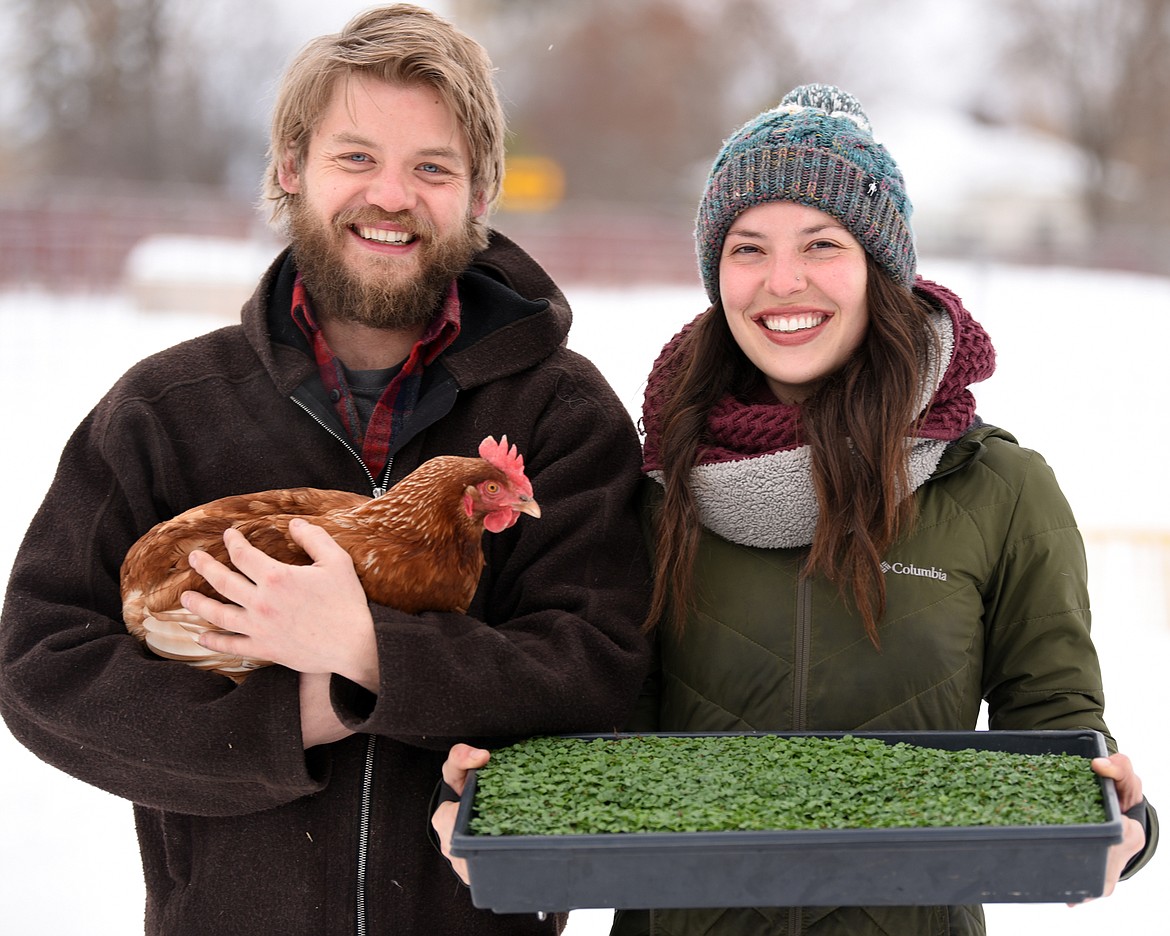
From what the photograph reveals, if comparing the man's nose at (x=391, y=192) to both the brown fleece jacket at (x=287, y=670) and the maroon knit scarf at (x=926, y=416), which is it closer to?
the brown fleece jacket at (x=287, y=670)

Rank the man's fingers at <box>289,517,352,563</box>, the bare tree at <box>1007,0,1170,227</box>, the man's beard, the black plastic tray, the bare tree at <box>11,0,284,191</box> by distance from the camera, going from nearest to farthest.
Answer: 1. the black plastic tray
2. the man's fingers at <box>289,517,352,563</box>
3. the man's beard
4. the bare tree at <box>11,0,284,191</box>
5. the bare tree at <box>1007,0,1170,227</box>

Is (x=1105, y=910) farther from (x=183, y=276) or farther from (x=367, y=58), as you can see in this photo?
(x=183, y=276)

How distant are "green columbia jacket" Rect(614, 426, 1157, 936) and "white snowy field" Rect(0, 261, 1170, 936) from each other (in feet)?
2.93

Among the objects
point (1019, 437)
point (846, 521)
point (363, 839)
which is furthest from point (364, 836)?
point (1019, 437)

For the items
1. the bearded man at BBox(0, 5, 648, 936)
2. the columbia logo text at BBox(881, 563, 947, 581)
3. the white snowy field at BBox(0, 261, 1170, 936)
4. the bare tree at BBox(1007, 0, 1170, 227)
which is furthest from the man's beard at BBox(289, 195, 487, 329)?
the bare tree at BBox(1007, 0, 1170, 227)

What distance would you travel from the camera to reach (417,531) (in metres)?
1.88

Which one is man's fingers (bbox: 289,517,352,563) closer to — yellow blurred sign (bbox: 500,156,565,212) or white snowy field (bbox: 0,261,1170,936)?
white snowy field (bbox: 0,261,1170,936)

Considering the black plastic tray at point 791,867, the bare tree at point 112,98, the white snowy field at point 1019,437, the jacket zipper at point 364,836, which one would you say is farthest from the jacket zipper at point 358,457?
the bare tree at point 112,98

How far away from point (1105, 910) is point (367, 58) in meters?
3.24

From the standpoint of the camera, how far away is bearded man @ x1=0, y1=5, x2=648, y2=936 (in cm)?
184

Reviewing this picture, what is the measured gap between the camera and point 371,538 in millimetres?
1875

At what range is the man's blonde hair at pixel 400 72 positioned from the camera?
2135mm

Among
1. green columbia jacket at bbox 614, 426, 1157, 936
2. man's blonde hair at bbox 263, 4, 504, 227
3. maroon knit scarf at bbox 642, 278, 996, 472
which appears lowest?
green columbia jacket at bbox 614, 426, 1157, 936

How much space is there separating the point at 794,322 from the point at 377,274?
2.44 ft
